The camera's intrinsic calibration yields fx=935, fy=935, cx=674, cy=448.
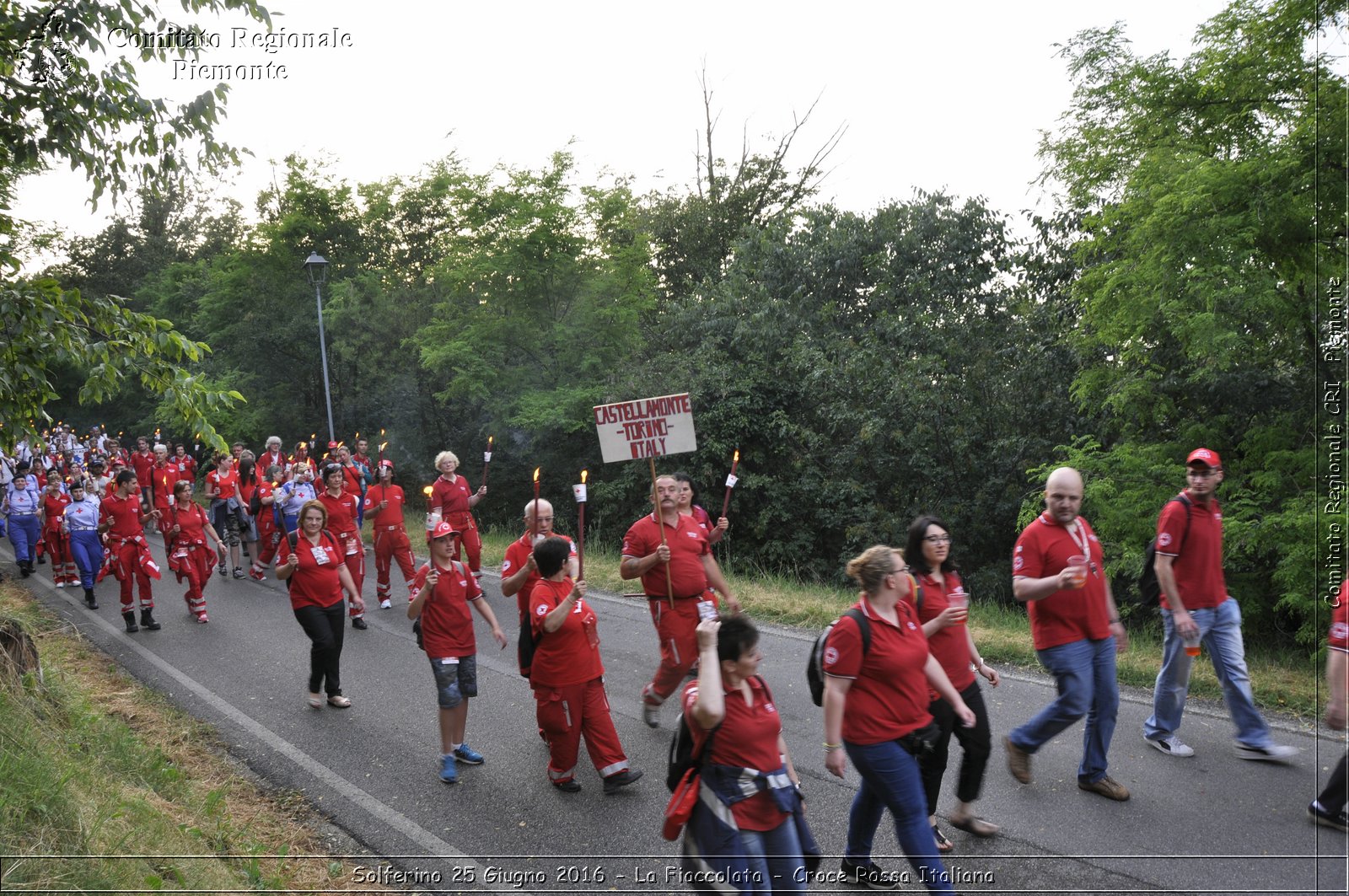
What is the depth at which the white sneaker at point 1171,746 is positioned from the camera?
5934 mm

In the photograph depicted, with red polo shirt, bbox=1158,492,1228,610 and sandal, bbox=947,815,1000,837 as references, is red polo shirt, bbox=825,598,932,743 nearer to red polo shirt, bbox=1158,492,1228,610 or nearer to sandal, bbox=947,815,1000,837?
sandal, bbox=947,815,1000,837

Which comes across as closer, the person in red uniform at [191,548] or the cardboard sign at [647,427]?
the cardboard sign at [647,427]

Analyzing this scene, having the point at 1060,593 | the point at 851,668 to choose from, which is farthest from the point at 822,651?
the point at 1060,593

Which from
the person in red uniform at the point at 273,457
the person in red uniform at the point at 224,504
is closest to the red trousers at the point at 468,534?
the person in red uniform at the point at 273,457

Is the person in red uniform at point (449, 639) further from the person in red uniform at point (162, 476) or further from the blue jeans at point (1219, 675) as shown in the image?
the person in red uniform at point (162, 476)

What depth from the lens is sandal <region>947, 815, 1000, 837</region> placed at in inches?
201

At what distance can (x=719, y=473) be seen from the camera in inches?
735

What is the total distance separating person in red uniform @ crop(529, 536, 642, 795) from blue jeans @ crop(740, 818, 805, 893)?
2254 mm

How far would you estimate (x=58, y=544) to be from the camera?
1475 cm

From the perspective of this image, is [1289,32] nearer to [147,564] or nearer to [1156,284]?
[1156,284]

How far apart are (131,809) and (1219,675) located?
6528 millimetres

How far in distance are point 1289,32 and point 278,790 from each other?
1214cm

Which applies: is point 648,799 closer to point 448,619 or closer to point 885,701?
point 448,619

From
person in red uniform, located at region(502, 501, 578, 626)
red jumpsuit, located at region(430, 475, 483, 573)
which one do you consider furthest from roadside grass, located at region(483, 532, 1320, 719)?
person in red uniform, located at region(502, 501, 578, 626)
